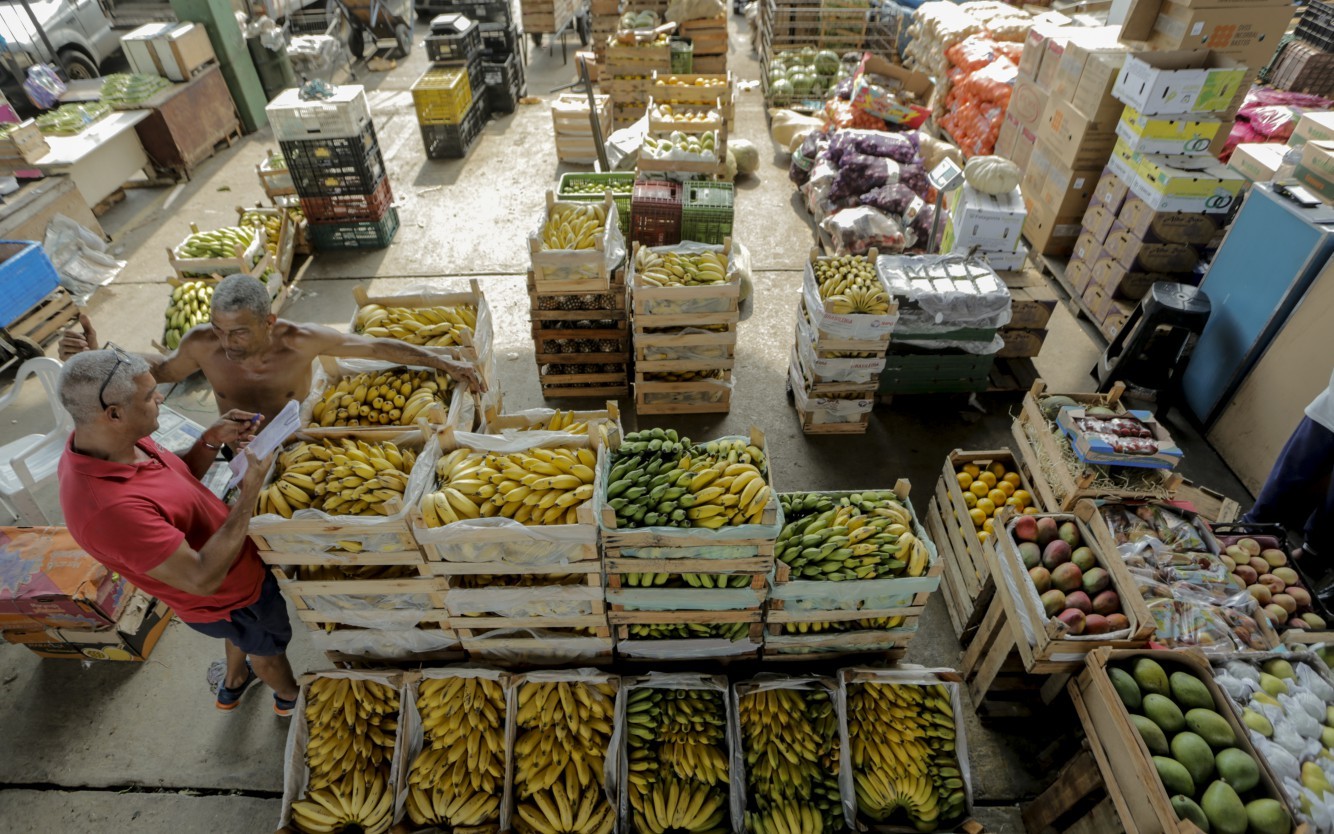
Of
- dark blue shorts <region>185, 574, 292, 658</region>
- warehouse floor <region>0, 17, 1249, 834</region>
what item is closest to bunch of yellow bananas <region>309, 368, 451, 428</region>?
dark blue shorts <region>185, 574, 292, 658</region>

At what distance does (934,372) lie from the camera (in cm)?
578

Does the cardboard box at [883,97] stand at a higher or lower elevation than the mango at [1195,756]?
higher

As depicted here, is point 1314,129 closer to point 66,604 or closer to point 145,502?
point 145,502

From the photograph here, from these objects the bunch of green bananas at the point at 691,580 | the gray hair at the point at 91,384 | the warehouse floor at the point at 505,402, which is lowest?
the warehouse floor at the point at 505,402

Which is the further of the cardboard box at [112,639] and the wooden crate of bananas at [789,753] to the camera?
the cardboard box at [112,639]

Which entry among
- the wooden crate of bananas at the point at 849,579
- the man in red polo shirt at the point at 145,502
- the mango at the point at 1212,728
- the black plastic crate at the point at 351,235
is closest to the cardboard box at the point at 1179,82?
the wooden crate of bananas at the point at 849,579

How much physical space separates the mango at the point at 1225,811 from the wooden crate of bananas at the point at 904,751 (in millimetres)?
969

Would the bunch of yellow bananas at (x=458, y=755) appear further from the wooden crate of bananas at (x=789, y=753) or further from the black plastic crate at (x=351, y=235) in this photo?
the black plastic crate at (x=351, y=235)

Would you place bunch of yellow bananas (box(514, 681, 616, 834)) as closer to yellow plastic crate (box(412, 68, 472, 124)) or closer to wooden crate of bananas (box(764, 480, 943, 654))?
wooden crate of bananas (box(764, 480, 943, 654))

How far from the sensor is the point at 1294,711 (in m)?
2.99

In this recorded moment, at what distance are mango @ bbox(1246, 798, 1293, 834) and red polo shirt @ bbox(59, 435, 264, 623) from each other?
444 cm

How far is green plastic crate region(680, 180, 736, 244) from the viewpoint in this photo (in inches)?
256

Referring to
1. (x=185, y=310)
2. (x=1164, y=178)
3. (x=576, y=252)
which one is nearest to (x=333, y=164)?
(x=185, y=310)

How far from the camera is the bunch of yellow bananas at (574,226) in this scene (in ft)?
18.2
